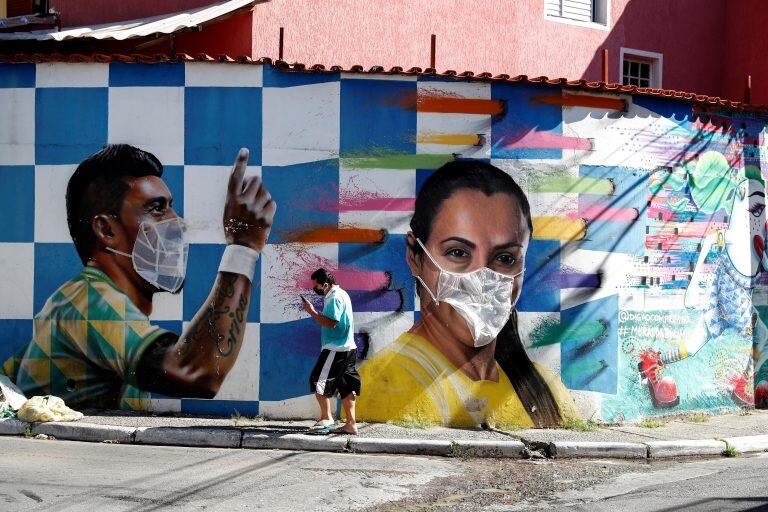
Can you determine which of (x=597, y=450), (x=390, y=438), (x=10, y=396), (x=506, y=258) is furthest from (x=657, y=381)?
(x=10, y=396)

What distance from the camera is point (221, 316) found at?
10.9 m

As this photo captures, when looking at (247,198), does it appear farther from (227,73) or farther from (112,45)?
(112,45)

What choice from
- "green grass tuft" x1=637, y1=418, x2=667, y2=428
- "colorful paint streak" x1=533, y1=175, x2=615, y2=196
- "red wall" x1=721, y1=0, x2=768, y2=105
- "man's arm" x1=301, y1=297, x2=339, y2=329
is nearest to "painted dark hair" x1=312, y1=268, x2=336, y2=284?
"man's arm" x1=301, y1=297, x2=339, y2=329

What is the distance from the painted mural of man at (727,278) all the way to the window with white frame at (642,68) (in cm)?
580

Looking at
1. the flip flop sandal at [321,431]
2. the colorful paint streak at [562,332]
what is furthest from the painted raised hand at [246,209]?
the colorful paint streak at [562,332]

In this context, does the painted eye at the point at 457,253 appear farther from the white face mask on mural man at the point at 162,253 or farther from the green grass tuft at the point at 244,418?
the white face mask on mural man at the point at 162,253

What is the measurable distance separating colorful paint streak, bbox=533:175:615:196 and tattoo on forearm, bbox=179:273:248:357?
3537mm

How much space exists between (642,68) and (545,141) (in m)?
8.30

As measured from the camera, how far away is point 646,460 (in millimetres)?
10117

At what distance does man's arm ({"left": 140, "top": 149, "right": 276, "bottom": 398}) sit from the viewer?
1094 centimetres

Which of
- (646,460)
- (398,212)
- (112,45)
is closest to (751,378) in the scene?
(646,460)

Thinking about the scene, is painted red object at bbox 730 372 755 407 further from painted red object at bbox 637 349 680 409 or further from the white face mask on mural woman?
the white face mask on mural woman

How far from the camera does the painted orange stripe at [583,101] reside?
11.3 meters

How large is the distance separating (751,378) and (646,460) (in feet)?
11.8
